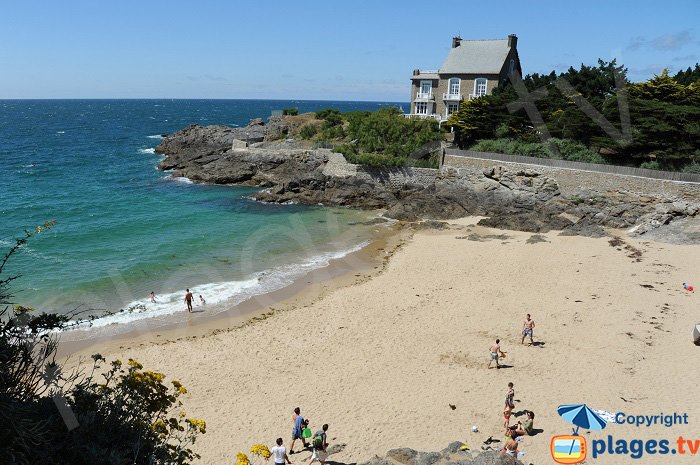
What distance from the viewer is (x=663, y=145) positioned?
30.0 m

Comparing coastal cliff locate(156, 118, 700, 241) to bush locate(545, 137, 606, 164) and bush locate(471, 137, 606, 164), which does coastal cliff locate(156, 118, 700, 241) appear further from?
bush locate(545, 137, 606, 164)

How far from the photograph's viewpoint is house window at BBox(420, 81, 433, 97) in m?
47.4

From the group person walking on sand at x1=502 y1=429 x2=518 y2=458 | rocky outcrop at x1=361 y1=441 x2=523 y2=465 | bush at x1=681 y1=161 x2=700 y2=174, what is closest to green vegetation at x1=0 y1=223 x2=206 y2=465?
rocky outcrop at x1=361 y1=441 x2=523 y2=465

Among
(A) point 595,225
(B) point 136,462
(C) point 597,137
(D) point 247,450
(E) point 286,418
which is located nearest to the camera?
(B) point 136,462

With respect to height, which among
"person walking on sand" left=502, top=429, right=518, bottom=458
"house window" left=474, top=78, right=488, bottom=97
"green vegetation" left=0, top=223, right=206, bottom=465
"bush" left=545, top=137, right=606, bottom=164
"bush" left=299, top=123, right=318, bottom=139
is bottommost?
"person walking on sand" left=502, top=429, right=518, bottom=458

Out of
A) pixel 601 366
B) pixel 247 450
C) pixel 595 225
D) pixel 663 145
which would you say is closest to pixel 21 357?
pixel 247 450

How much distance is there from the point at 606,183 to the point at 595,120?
537 centimetres

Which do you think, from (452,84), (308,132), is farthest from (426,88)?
(308,132)

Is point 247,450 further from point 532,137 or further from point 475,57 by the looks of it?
point 475,57

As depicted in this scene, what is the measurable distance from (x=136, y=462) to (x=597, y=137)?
3313 cm

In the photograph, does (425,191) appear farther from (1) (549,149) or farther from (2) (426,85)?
(2) (426,85)

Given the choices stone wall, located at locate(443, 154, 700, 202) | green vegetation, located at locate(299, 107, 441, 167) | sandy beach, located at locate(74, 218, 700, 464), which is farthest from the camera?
green vegetation, located at locate(299, 107, 441, 167)

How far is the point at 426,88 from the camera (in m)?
47.8

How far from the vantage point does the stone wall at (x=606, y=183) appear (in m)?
28.0
